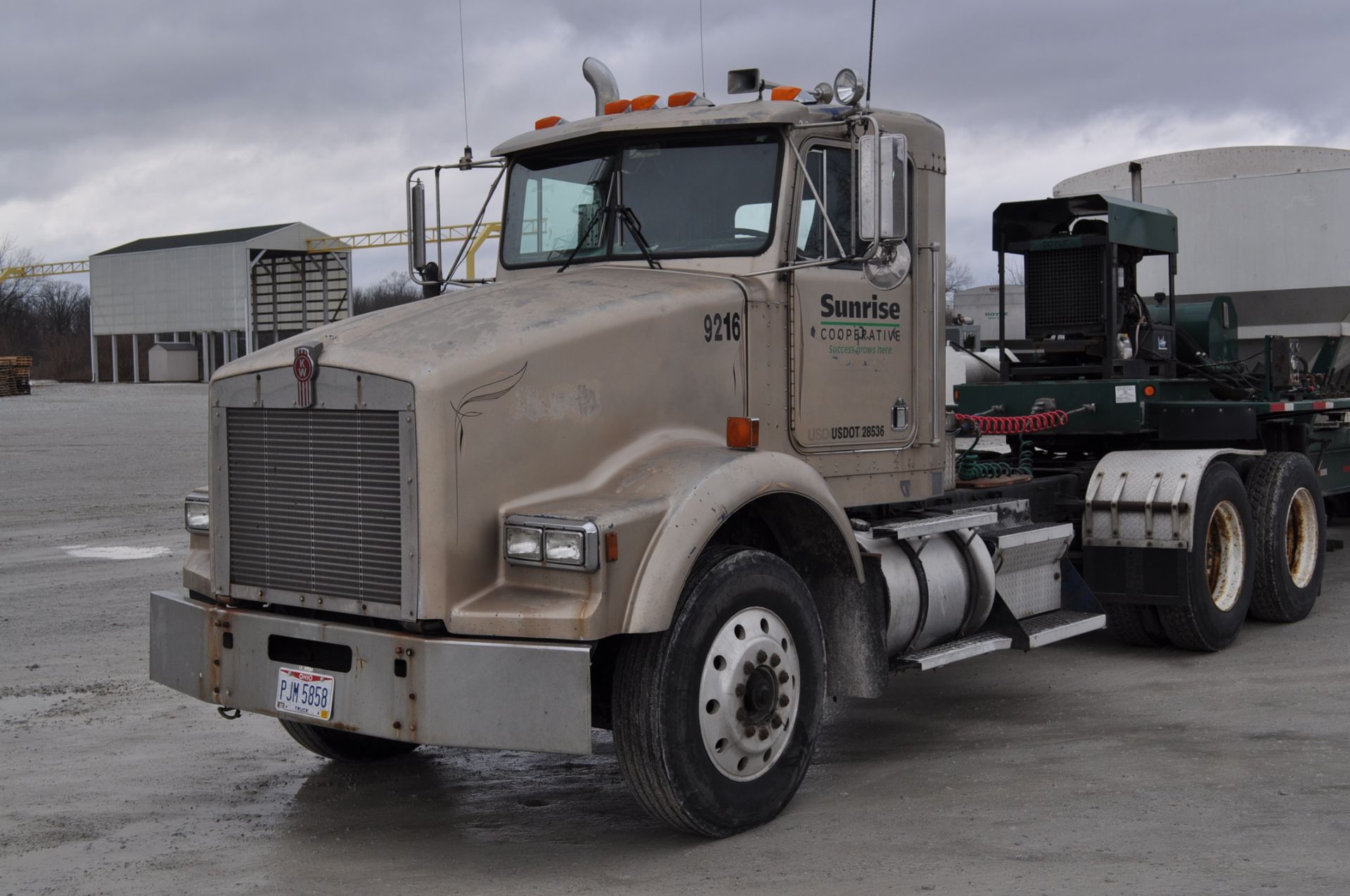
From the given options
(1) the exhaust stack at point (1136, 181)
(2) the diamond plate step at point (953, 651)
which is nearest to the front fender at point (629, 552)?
(2) the diamond plate step at point (953, 651)

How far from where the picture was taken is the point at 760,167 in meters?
6.28

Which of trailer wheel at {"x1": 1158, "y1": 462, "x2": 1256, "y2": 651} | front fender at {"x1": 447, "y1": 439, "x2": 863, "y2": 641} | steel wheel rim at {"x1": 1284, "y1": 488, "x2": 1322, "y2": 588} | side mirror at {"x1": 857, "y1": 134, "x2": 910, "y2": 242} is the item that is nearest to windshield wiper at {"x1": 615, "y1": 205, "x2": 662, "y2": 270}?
side mirror at {"x1": 857, "y1": 134, "x2": 910, "y2": 242}

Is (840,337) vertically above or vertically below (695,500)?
above

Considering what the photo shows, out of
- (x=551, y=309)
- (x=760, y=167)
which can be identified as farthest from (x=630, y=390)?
(x=760, y=167)

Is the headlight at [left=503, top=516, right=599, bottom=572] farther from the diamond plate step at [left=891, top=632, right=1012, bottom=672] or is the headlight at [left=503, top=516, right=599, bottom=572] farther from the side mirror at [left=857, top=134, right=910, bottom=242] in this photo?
the diamond plate step at [left=891, top=632, right=1012, bottom=672]

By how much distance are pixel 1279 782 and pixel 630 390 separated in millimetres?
3164

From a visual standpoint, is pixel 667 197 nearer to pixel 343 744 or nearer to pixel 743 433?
pixel 743 433

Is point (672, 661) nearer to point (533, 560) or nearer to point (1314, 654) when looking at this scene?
point (533, 560)

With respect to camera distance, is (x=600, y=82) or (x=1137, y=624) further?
(x=1137, y=624)

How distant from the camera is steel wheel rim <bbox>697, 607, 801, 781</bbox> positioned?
5352 millimetres

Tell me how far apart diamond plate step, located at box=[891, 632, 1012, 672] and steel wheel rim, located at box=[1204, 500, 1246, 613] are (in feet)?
7.95

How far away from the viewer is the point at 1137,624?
350 inches

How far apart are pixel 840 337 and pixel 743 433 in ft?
3.02

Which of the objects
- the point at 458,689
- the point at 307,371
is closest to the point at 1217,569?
the point at 458,689
